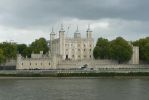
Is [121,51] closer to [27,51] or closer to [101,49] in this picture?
[101,49]

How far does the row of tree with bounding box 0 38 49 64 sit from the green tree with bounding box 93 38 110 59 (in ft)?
60.8

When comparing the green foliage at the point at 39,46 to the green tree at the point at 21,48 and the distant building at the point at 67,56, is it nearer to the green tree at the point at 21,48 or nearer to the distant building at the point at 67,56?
the distant building at the point at 67,56

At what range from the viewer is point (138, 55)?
12062 cm

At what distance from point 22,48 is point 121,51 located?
123 feet

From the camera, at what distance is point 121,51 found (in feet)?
385

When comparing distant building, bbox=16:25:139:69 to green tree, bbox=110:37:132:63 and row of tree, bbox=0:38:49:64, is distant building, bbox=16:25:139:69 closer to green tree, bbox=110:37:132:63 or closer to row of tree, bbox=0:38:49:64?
green tree, bbox=110:37:132:63

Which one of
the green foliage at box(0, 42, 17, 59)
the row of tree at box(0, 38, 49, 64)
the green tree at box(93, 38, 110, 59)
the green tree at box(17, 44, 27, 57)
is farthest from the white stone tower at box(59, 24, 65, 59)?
the green foliage at box(0, 42, 17, 59)

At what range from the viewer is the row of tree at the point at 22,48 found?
12275 centimetres

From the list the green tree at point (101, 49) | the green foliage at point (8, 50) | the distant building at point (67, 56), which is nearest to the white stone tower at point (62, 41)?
the distant building at point (67, 56)

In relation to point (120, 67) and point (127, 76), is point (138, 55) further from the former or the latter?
point (127, 76)

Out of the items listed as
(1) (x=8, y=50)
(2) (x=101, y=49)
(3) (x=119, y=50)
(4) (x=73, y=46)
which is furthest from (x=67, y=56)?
(3) (x=119, y=50)

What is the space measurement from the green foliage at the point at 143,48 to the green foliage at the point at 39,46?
2802cm

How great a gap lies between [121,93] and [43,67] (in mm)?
61205

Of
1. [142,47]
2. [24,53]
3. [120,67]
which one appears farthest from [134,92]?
[24,53]
